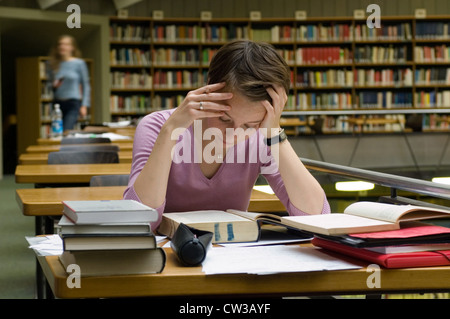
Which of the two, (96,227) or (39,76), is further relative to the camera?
(39,76)

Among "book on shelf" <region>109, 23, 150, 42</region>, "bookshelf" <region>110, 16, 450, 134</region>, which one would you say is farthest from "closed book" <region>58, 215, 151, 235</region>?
"book on shelf" <region>109, 23, 150, 42</region>

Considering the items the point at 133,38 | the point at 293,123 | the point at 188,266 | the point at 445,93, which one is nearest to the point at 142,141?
the point at 188,266

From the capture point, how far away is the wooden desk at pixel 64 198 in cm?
189

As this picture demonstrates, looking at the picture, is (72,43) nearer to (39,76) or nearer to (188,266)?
(39,76)

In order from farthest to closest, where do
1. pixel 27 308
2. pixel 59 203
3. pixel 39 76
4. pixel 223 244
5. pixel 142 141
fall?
pixel 39 76
pixel 59 203
pixel 142 141
pixel 223 244
pixel 27 308

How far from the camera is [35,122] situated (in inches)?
364

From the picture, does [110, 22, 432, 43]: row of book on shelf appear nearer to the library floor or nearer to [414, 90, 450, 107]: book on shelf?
[414, 90, 450, 107]: book on shelf

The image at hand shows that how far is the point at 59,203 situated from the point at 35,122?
7710 millimetres

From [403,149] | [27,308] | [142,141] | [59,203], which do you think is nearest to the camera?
[27,308]

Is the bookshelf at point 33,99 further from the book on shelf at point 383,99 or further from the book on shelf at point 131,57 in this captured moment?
the book on shelf at point 383,99

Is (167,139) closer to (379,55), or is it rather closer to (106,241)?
(106,241)

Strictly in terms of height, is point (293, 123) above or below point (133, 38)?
below

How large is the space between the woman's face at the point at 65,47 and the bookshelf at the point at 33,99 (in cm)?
252

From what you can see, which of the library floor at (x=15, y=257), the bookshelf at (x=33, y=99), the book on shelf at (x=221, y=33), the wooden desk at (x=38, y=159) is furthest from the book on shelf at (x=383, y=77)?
the wooden desk at (x=38, y=159)
